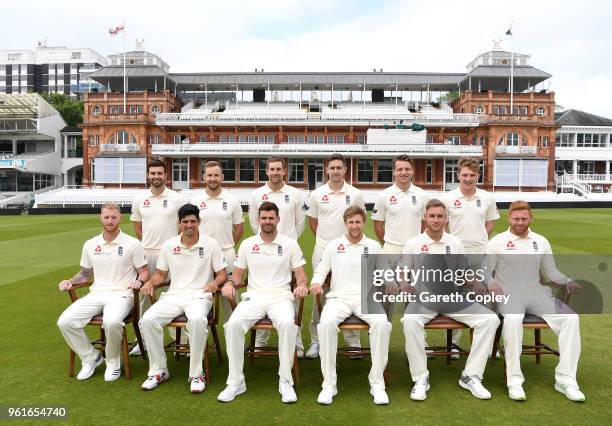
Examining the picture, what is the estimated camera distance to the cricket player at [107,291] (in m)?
4.73

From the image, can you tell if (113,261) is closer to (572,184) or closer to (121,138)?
(121,138)

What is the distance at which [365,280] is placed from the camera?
15.6ft

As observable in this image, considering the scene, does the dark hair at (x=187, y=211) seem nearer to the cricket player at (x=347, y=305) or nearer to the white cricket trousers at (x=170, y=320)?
the white cricket trousers at (x=170, y=320)

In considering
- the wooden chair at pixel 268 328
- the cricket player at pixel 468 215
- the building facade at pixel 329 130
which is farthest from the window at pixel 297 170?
the wooden chair at pixel 268 328

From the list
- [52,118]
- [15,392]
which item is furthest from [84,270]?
[52,118]

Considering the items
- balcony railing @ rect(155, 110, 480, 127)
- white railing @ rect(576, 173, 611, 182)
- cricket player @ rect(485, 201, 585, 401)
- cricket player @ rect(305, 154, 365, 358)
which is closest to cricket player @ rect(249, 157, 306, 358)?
cricket player @ rect(305, 154, 365, 358)

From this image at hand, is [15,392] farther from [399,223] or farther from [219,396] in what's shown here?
[399,223]

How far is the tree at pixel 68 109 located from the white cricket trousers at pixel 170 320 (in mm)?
62318

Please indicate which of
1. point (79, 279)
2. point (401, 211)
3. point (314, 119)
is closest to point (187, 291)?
point (79, 279)

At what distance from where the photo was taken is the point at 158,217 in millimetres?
5801

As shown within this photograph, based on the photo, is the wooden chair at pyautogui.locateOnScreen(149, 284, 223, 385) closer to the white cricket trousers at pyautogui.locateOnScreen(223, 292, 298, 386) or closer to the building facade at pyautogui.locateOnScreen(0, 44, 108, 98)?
the white cricket trousers at pyautogui.locateOnScreen(223, 292, 298, 386)

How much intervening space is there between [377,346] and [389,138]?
39.0 m

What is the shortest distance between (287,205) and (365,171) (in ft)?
127

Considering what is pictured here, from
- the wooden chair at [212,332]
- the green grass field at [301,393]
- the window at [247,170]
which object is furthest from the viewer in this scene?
the window at [247,170]
